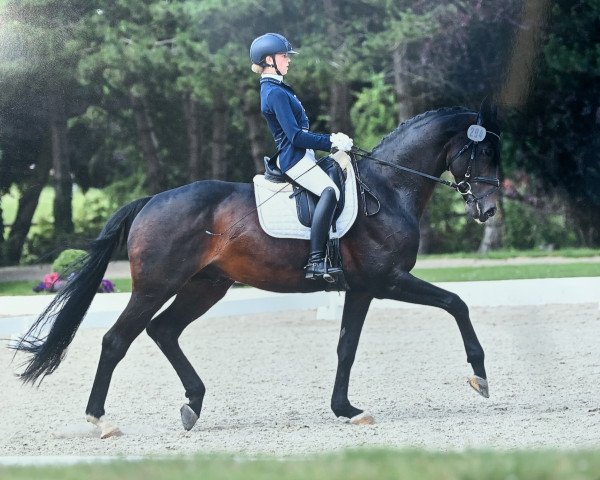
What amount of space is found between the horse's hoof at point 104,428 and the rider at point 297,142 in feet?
4.37

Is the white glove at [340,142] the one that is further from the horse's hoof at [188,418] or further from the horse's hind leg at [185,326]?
the horse's hoof at [188,418]

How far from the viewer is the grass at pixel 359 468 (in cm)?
384

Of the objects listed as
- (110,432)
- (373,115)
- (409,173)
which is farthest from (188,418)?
(373,115)

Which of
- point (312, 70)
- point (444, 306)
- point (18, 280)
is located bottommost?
point (18, 280)

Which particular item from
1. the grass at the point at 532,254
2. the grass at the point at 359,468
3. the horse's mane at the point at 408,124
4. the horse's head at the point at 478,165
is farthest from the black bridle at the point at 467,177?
the grass at the point at 532,254

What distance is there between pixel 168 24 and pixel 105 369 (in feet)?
47.3

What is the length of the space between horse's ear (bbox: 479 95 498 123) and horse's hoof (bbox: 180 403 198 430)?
2.34 meters

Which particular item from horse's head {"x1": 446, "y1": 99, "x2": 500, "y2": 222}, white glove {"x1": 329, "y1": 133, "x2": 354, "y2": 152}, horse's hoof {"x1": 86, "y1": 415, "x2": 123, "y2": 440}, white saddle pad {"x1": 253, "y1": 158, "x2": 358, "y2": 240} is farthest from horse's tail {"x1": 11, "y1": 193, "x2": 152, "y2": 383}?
horse's head {"x1": 446, "y1": 99, "x2": 500, "y2": 222}

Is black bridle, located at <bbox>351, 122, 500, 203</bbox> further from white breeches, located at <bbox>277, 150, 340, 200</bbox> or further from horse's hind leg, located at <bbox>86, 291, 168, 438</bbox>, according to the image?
horse's hind leg, located at <bbox>86, 291, 168, 438</bbox>

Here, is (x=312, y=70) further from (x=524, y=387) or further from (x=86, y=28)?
(x=524, y=387)

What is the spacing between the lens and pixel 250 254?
285 inches

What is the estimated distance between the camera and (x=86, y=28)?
20.2 meters

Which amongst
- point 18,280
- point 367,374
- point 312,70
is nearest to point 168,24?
point 312,70

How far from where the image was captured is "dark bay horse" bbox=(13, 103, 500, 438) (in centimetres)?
710
